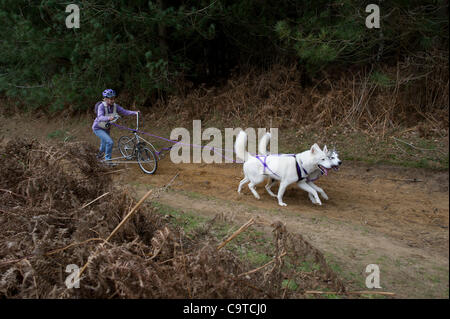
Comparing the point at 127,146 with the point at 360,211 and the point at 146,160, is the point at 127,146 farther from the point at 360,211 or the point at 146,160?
the point at 360,211

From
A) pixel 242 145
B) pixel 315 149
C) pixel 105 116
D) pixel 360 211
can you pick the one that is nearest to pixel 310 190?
pixel 315 149

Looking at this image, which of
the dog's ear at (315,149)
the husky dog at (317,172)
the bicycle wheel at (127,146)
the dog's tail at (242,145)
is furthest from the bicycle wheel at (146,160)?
the dog's ear at (315,149)

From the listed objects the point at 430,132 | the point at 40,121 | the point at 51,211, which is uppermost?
the point at 40,121

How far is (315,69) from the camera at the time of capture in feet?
45.0

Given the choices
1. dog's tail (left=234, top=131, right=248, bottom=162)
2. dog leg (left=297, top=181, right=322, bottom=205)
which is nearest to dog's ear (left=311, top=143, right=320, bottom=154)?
dog leg (left=297, top=181, right=322, bottom=205)

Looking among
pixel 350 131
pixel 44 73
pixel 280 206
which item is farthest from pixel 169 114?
pixel 280 206

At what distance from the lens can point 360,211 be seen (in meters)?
7.46

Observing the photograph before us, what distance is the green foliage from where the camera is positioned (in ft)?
32.9

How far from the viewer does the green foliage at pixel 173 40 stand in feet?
32.9

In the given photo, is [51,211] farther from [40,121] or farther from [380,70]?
[40,121]

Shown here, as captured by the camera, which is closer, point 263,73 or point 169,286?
point 169,286

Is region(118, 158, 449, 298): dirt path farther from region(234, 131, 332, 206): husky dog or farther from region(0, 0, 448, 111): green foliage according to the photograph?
region(0, 0, 448, 111): green foliage

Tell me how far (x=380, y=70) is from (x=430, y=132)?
14.6 feet

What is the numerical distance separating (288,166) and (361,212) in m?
1.85
